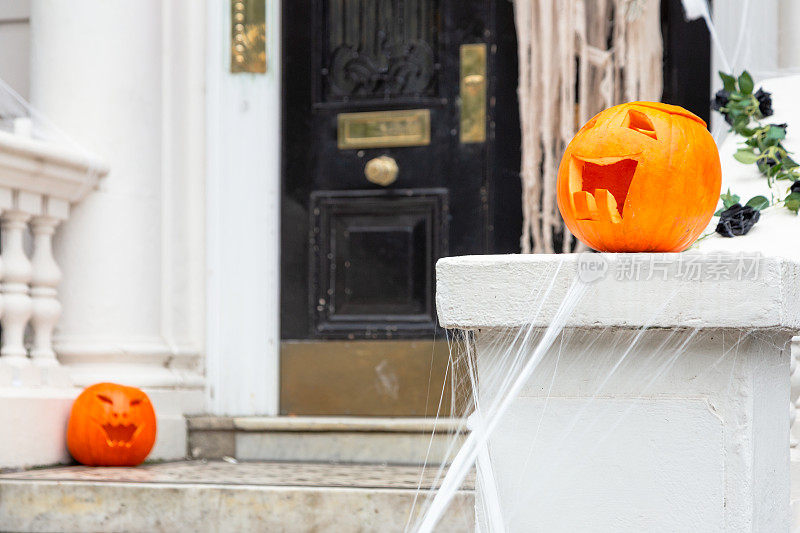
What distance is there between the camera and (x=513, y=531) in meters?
1.55

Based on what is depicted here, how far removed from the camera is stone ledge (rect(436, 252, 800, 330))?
1.41 m

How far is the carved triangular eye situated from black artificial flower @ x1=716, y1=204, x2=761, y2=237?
0.87 m

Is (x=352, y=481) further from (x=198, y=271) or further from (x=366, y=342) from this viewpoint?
(x=198, y=271)

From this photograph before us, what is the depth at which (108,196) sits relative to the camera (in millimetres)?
3547

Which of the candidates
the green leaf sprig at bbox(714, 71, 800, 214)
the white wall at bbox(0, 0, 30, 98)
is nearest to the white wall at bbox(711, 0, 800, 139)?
the green leaf sprig at bbox(714, 71, 800, 214)

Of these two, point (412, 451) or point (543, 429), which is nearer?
point (543, 429)

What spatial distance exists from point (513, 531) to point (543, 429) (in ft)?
0.53

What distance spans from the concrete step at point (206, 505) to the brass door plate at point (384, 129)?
1.32 meters

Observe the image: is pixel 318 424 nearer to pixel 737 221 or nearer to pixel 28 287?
pixel 28 287

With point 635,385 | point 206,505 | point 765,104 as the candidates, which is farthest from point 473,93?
point 635,385

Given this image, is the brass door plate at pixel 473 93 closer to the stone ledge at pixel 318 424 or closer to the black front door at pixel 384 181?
the black front door at pixel 384 181

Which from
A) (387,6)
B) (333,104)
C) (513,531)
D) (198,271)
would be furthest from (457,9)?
(513,531)

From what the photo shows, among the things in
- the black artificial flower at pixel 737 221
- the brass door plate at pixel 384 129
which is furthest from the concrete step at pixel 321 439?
the black artificial flower at pixel 737 221

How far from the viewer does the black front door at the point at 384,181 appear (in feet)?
11.9
